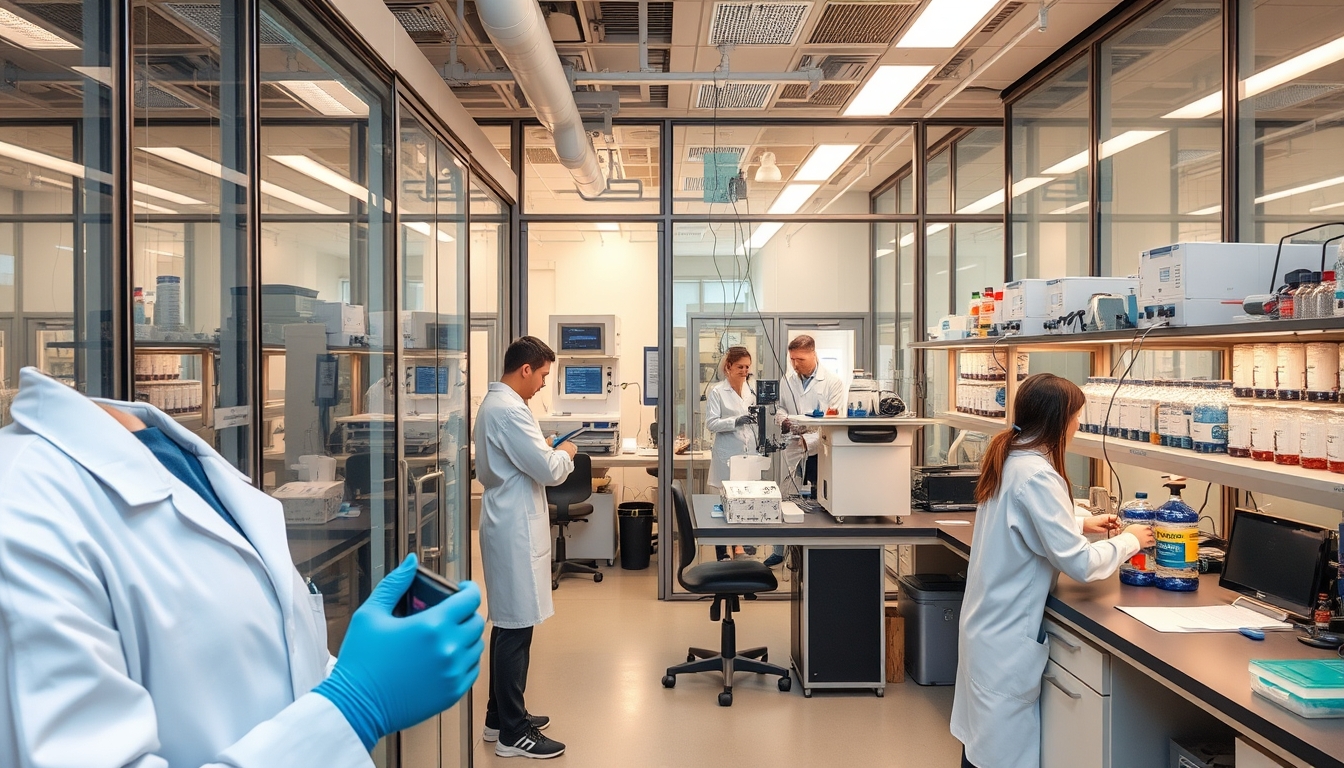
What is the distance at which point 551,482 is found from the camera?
3.57 m

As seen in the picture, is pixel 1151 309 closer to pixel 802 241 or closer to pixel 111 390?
pixel 111 390

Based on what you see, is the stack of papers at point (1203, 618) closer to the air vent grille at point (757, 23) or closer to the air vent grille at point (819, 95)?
the air vent grille at point (757, 23)

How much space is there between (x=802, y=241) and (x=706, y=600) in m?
2.54

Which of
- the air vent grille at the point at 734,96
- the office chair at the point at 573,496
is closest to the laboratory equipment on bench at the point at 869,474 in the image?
the air vent grille at the point at 734,96

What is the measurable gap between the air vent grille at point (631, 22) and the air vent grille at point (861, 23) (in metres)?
0.74

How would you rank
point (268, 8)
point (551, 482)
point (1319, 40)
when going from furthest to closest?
point (551, 482)
point (1319, 40)
point (268, 8)

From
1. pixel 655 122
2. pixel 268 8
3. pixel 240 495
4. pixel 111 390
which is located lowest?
pixel 240 495

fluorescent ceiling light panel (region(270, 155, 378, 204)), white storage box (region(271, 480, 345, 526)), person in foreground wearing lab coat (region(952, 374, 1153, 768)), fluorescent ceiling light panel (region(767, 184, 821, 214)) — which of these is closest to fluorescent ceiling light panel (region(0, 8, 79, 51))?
fluorescent ceiling light panel (region(270, 155, 378, 204))

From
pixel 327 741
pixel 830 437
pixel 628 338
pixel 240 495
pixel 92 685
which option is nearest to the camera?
pixel 92 685

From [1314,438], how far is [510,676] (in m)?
2.81

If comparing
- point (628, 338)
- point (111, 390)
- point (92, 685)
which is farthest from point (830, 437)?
point (628, 338)

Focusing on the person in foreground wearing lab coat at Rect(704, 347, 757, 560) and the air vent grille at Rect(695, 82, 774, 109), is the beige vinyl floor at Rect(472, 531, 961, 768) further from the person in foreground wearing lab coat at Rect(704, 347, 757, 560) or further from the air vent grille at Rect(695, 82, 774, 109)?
the air vent grille at Rect(695, 82, 774, 109)

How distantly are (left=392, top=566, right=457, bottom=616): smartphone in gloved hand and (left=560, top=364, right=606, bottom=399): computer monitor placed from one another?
18.1 ft

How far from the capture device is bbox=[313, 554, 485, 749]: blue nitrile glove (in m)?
0.94
